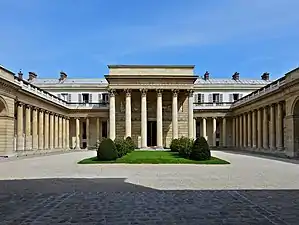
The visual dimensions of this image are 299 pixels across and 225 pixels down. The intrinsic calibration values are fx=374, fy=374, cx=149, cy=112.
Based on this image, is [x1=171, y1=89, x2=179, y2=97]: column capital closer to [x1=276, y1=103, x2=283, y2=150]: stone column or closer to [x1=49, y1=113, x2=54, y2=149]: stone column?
[x1=49, y1=113, x2=54, y2=149]: stone column

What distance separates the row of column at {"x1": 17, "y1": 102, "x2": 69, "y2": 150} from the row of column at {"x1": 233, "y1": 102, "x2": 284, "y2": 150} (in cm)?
3015

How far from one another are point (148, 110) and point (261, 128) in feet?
73.6

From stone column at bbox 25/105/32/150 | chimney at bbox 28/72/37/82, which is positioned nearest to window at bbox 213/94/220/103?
chimney at bbox 28/72/37/82

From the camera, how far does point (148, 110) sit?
6788 centimetres

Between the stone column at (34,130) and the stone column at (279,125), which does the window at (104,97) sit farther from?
the stone column at (279,125)

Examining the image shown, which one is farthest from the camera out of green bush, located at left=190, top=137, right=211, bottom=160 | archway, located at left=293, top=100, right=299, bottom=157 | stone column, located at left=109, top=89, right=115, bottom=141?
stone column, located at left=109, top=89, right=115, bottom=141

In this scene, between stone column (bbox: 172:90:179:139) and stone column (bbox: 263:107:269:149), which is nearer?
stone column (bbox: 263:107:269:149)

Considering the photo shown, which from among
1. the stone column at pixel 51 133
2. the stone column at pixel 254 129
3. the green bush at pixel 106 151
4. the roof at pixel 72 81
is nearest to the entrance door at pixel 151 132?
the stone column at pixel 51 133

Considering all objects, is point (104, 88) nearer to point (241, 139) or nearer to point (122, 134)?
point (122, 134)

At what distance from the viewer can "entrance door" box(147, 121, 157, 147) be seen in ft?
221

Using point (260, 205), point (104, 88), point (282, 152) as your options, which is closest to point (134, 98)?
point (104, 88)

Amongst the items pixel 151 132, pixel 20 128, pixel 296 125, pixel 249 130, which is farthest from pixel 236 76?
pixel 20 128

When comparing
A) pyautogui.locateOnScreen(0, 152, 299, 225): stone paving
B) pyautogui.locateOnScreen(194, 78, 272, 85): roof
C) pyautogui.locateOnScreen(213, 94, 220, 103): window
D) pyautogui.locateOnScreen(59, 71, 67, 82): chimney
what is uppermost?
pyautogui.locateOnScreen(59, 71, 67, 82): chimney

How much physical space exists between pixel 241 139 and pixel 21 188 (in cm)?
5422
